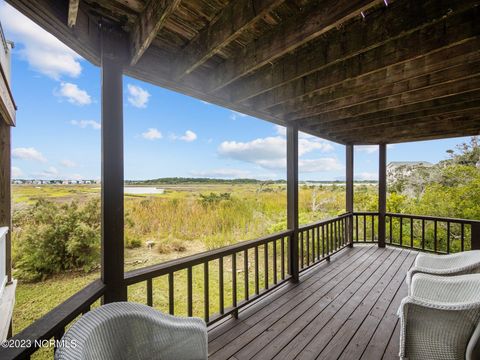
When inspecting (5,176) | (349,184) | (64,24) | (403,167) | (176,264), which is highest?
(64,24)

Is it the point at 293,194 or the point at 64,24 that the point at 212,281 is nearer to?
the point at 293,194

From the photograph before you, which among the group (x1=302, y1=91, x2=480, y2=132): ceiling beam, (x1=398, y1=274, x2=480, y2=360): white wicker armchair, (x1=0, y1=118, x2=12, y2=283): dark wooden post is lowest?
(x1=398, y1=274, x2=480, y2=360): white wicker armchair

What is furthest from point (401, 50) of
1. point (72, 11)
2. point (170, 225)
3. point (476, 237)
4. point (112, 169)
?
point (476, 237)

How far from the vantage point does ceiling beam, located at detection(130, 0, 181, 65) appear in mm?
1156

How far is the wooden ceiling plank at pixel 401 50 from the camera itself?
55.2 inches

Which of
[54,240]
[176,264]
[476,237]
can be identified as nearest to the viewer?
[176,264]

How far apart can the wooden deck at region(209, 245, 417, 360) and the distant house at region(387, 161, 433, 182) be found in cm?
560

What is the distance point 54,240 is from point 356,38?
4322 mm

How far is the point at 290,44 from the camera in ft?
4.86

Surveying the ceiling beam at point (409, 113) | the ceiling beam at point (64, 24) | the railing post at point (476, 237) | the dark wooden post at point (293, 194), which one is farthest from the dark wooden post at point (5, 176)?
the railing post at point (476, 237)

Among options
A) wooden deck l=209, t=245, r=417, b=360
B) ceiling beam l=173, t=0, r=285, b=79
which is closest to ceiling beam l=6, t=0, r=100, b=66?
ceiling beam l=173, t=0, r=285, b=79

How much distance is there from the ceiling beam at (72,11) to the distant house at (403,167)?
9452mm

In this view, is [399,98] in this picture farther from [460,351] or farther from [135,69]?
[135,69]

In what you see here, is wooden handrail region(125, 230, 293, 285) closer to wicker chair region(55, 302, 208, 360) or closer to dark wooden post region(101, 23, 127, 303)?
dark wooden post region(101, 23, 127, 303)
